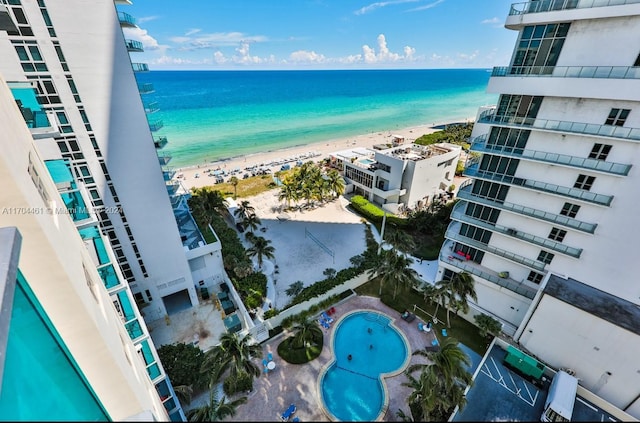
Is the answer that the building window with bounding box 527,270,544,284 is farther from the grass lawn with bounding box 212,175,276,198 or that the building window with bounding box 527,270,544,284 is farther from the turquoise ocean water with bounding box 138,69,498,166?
the turquoise ocean water with bounding box 138,69,498,166

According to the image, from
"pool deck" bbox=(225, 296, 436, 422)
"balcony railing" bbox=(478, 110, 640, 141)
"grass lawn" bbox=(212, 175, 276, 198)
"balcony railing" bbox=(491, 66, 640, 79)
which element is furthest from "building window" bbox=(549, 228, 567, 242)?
"grass lawn" bbox=(212, 175, 276, 198)

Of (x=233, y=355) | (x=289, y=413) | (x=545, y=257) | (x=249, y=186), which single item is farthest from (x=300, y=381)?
(x=249, y=186)

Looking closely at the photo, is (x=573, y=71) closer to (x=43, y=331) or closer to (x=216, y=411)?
(x=216, y=411)

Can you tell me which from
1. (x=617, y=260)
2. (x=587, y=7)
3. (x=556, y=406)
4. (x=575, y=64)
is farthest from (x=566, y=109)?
(x=556, y=406)

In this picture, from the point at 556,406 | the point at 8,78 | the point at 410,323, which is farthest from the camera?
the point at 410,323

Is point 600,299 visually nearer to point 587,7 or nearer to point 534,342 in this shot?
point 534,342

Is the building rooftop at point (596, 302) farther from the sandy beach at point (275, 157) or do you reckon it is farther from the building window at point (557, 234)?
the sandy beach at point (275, 157)
